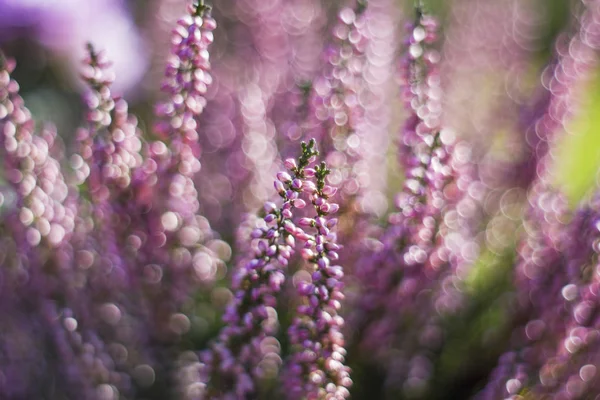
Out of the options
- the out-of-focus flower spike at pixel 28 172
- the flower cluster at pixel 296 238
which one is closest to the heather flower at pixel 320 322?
the flower cluster at pixel 296 238

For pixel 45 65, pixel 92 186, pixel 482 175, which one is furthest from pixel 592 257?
pixel 45 65

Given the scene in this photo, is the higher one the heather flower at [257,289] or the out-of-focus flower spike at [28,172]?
the out-of-focus flower spike at [28,172]

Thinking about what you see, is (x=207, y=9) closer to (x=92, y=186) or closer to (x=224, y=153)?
(x=92, y=186)

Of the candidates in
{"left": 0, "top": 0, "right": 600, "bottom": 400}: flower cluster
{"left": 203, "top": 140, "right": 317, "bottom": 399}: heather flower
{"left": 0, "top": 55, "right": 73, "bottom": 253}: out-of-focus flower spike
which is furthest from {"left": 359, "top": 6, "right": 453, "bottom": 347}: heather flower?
{"left": 0, "top": 55, "right": 73, "bottom": 253}: out-of-focus flower spike

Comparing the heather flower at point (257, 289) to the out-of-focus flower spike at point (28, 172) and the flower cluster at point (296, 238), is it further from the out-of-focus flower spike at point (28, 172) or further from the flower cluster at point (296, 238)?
the out-of-focus flower spike at point (28, 172)

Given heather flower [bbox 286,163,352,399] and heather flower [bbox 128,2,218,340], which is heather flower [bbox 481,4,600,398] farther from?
heather flower [bbox 128,2,218,340]

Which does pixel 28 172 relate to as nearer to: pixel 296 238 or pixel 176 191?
pixel 176 191
